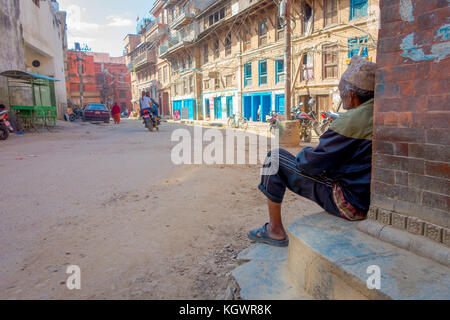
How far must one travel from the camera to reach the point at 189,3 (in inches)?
1127

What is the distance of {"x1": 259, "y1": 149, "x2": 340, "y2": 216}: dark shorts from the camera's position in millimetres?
2025

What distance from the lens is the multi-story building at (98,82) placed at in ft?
154

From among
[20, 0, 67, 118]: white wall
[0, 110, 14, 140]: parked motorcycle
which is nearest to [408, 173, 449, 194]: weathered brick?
[0, 110, 14, 140]: parked motorcycle

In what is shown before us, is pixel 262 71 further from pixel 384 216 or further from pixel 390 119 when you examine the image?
pixel 384 216

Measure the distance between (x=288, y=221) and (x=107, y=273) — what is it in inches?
69.8

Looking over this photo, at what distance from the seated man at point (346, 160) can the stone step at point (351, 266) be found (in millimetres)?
159

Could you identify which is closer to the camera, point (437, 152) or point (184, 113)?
point (437, 152)

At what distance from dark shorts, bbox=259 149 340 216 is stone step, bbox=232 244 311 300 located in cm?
41

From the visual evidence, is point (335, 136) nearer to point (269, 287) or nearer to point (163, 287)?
point (269, 287)

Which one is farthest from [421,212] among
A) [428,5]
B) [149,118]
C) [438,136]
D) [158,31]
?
[158,31]

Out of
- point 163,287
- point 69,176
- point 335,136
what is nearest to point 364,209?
point 335,136

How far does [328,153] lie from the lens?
1882 millimetres

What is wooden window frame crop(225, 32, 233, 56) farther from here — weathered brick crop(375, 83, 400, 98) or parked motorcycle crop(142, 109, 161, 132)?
weathered brick crop(375, 83, 400, 98)

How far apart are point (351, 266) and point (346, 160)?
746mm
